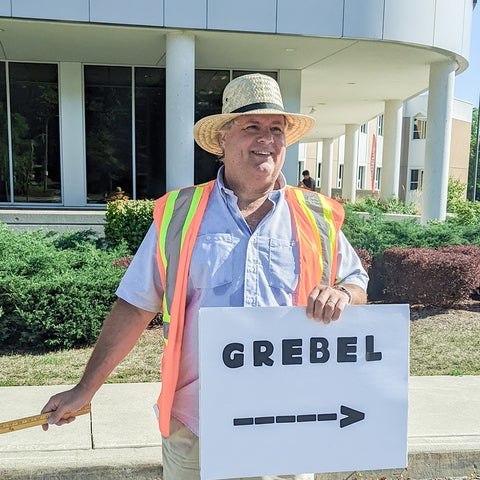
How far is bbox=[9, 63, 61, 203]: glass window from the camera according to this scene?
14234 millimetres

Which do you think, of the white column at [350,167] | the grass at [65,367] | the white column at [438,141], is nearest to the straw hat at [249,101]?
the grass at [65,367]

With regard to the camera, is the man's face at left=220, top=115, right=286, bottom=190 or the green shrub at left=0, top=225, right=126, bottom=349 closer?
the man's face at left=220, top=115, right=286, bottom=190

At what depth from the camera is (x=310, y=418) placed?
1.89 m

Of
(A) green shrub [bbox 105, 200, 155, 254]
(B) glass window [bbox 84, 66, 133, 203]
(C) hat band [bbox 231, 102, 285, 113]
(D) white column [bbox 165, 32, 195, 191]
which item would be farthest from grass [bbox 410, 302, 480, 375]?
(B) glass window [bbox 84, 66, 133, 203]

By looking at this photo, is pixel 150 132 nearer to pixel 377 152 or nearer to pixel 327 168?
pixel 327 168

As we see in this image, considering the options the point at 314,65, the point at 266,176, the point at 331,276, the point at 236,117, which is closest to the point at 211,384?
the point at 331,276

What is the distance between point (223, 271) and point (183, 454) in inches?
25.4

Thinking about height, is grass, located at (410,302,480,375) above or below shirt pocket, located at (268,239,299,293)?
below

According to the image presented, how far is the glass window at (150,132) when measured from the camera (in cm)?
1471

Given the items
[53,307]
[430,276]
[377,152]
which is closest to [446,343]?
[430,276]

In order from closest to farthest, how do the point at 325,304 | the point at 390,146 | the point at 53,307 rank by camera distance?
1. the point at 325,304
2. the point at 53,307
3. the point at 390,146

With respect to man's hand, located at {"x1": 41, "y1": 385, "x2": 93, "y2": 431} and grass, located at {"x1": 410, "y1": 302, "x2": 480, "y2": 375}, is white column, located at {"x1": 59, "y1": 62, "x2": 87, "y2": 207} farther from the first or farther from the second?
man's hand, located at {"x1": 41, "y1": 385, "x2": 93, "y2": 431}

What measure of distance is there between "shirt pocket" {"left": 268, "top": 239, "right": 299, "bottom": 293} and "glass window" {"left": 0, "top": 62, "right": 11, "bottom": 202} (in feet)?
44.8

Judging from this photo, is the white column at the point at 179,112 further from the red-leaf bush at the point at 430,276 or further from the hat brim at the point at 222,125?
the hat brim at the point at 222,125
